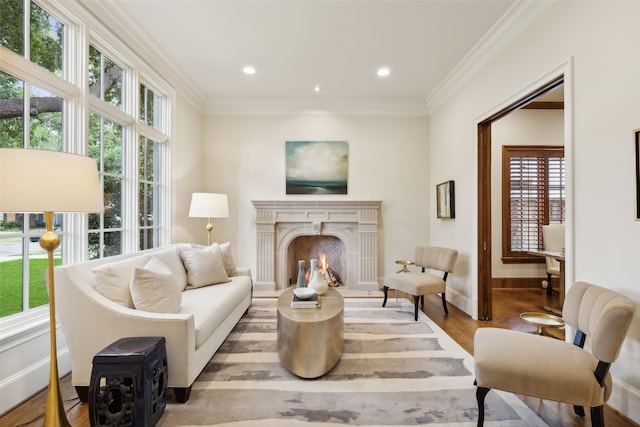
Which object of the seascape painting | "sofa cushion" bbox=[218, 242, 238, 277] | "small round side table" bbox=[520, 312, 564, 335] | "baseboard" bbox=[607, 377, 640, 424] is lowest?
"baseboard" bbox=[607, 377, 640, 424]

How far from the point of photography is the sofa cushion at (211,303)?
6.65 ft

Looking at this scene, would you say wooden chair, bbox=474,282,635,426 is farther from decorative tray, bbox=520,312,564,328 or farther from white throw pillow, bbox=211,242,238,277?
white throw pillow, bbox=211,242,238,277

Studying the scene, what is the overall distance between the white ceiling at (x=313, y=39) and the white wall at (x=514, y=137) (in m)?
1.65

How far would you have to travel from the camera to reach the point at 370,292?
14.5 feet

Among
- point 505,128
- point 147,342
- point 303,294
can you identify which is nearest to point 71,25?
point 147,342

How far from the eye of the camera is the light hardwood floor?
163 cm

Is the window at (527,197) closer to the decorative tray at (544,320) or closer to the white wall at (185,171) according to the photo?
the decorative tray at (544,320)

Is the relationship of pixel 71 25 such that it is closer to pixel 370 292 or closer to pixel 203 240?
pixel 203 240

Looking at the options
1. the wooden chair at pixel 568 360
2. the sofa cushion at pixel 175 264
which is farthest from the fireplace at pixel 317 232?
the wooden chair at pixel 568 360

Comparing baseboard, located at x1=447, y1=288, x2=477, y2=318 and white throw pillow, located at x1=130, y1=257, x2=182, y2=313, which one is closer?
white throw pillow, located at x1=130, y1=257, x2=182, y2=313

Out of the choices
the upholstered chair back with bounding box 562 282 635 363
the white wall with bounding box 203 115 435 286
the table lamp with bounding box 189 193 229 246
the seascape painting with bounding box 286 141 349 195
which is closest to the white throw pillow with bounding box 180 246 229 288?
the table lamp with bounding box 189 193 229 246

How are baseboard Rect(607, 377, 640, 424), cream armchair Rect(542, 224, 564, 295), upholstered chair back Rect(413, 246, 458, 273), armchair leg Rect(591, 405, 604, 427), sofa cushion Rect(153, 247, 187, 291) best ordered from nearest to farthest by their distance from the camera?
armchair leg Rect(591, 405, 604, 427) < baseboard Rect(607, 377, 640, 424) < sofa cushion Rect(153, 247, 187, 291) < upholstered chair back Rect(413, 246, 458, 273) < cream armchair Rect(542, 224, 564, 295)

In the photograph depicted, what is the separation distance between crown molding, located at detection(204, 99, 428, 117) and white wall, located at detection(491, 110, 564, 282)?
4.43 ft

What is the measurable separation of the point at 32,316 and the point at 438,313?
3799mm
